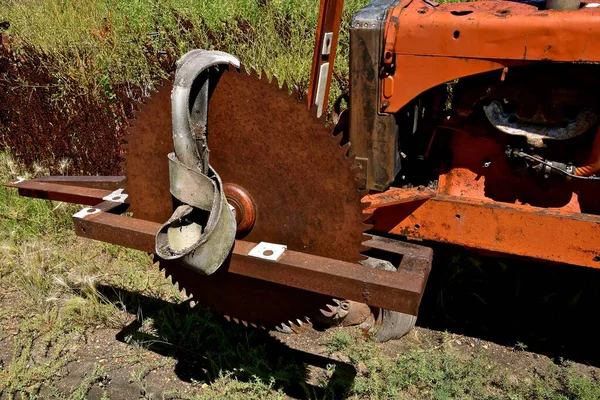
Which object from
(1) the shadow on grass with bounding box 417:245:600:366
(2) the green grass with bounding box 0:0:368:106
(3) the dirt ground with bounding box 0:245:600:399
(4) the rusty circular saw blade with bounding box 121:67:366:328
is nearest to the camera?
(4) the rusty circular saw blade with bounding box 121:67:366:328

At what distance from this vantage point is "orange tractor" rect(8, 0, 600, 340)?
2035 millimetres

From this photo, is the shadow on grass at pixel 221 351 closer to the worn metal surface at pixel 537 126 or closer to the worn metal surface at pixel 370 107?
the worn metal surface at pixel 370 107

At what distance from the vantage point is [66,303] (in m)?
3.41

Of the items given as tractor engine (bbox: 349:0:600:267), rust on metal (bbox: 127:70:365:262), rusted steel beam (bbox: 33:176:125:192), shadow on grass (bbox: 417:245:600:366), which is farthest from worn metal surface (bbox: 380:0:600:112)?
shadow on grass (bbox: 417:245:600:366)

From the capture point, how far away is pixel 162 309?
333 cm

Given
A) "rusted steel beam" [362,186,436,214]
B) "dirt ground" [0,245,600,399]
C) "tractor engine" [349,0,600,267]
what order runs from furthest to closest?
"dirt ground" [0,245,600,399]
"rusted steel beam" [362,186,436,214]
"tractor engine" [349,0,600,267]

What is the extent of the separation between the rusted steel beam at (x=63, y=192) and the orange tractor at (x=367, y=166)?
0.01 metres

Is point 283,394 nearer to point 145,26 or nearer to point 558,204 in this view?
point 558,204

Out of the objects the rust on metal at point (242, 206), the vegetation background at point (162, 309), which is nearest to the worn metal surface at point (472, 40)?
the rust on metal at point (242, 206)

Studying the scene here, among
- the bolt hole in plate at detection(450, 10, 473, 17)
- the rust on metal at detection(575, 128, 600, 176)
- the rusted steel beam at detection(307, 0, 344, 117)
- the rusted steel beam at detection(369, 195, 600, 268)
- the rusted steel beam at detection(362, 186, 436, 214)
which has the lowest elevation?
the rusted steel beam at detection(369, 195, 600, 268)

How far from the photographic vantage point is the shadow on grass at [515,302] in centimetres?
321

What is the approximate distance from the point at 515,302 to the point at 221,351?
1.87 metres

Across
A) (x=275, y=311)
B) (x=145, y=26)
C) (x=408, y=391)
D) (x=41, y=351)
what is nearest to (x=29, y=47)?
(x=145, y=26)

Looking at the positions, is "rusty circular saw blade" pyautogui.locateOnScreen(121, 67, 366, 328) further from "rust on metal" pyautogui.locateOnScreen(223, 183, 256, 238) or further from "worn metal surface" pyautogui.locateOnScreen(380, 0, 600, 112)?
"worn metal surface" pyautogui.locateOnScreen(380, 0, 600, 112)
